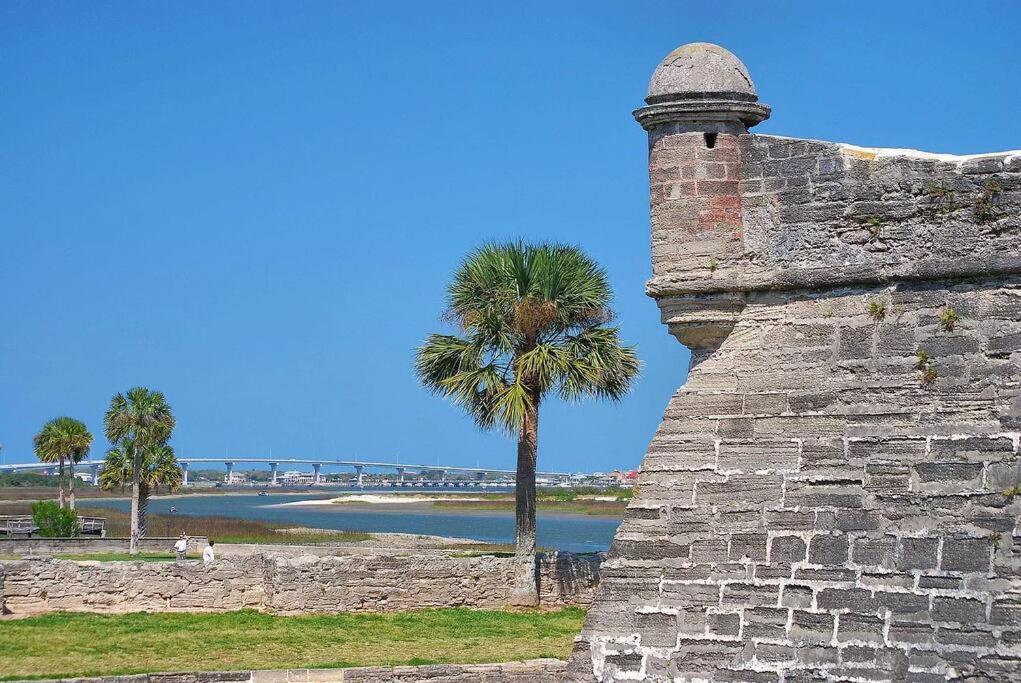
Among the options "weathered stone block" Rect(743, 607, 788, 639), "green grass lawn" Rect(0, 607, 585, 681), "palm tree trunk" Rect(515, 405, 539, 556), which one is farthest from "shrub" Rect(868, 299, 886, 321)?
"palm tree trunk" Rect(515, 405, 539, 556)

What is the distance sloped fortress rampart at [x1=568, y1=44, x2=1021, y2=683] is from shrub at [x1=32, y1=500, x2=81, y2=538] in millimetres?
26895

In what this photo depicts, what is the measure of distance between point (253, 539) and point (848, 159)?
3669 centimetres

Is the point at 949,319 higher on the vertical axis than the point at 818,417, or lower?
higher

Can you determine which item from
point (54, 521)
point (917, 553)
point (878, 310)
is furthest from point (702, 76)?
point (54, 521)

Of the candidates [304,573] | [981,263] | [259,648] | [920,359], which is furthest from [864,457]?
[304,573]

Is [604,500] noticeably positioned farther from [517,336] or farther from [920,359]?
[920,359]

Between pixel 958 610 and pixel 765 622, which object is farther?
pixel 765 622

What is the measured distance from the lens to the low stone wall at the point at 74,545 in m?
28.2

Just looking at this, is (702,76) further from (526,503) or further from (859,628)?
(526,503)

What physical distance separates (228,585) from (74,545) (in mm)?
10671

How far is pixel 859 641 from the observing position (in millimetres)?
7648

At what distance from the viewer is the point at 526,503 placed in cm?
2219

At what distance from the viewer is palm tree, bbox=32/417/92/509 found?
41.2 meters

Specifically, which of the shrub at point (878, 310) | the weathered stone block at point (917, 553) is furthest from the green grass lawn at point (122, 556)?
the weathered stone block at point (917, 553)
